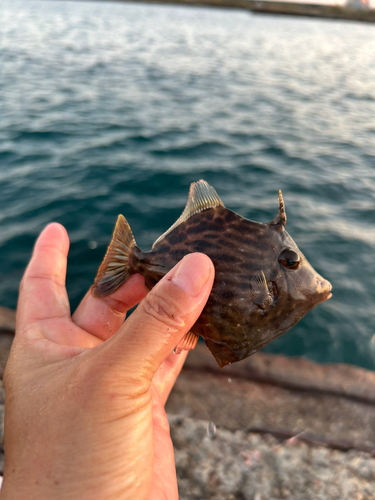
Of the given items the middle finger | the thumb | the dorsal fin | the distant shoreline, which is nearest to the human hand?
the thumb

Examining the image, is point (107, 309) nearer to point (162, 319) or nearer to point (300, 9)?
point (162, 319)

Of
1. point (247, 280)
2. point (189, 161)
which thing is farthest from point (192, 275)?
point (189, 161)

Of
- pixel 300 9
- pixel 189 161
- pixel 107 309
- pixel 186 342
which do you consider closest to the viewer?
pixel 186 342

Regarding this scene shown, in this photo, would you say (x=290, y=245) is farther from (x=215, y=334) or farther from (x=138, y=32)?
(x=138, y=32)

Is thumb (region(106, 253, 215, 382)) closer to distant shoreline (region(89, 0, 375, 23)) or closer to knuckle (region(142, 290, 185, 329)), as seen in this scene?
knuckle (region(142, 290, 185, 329))

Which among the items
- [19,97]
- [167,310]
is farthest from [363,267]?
[19,97]
